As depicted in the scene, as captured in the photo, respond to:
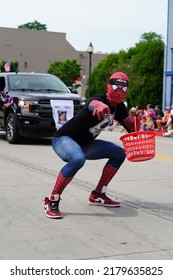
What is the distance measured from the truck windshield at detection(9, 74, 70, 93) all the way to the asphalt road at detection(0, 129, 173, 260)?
16.4 feet

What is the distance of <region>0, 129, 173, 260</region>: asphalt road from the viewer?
5020 millimetres

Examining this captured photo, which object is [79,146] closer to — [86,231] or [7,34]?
[86,231]

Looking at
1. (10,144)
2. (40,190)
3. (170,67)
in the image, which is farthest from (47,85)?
(170,67)

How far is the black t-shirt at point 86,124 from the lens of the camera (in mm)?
6273

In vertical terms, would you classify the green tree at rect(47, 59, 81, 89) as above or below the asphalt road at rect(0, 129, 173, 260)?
above

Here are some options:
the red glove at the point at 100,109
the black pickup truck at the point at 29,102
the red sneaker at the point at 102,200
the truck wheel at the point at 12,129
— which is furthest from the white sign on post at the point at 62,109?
the red glove at the point at 100,109

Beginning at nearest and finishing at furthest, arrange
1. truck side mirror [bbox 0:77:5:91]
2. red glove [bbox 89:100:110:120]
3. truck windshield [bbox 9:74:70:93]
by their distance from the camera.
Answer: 1. red glove [bbox 89:100:110:120]
2. truck windshield [bbox 9:74:70:93]
3. truck side mirror [bbox 0:77:5:91]

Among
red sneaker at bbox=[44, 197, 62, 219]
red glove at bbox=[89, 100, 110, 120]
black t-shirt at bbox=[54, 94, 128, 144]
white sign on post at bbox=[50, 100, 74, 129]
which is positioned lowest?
red sneaker at bbox=[44, 197, 62, 219]

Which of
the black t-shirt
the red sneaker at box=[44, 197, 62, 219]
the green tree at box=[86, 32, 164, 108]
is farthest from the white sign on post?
the green tree at box=[86, 32, 164, 108]

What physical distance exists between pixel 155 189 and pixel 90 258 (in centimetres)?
366

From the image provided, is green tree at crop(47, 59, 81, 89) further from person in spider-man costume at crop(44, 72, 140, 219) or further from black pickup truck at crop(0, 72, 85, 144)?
person in spider-man costume at crop(44, 72, 140, 219)

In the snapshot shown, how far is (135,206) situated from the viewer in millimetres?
7023

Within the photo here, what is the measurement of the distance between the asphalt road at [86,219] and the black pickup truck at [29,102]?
3.84m

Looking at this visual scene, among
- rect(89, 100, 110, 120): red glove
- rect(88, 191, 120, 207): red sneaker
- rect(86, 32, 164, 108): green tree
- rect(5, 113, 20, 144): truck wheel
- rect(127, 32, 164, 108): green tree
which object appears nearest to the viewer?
rect(89, 100, 110, 120): red glove
